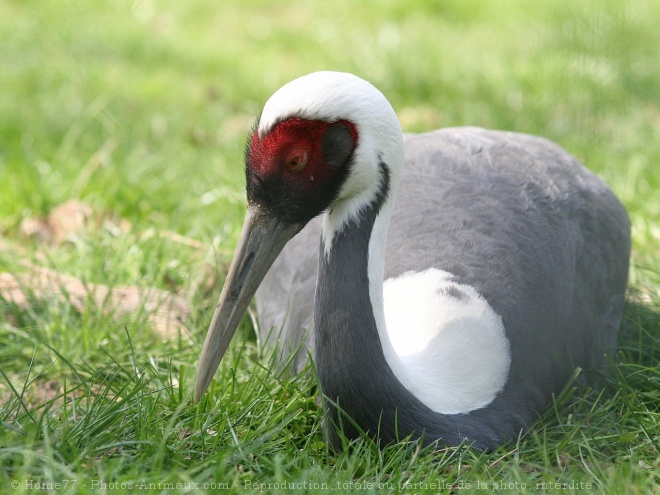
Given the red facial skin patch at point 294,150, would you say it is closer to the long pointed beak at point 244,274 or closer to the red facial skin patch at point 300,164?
the red facial skin patch at point 300,164

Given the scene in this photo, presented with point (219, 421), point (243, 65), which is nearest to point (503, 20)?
point (243, 65)

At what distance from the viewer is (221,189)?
195 inches

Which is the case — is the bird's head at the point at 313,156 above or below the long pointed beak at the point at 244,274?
above

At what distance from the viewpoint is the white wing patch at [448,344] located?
9.52ft

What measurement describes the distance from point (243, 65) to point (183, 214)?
2.63 m

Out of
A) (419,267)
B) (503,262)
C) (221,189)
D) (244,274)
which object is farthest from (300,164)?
(221,189)

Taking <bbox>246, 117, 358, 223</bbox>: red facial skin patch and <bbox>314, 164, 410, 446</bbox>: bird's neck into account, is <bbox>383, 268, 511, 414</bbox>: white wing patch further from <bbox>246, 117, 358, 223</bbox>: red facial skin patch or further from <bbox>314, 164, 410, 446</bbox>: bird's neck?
<bbox>246, 117, 358, 223</bbox>: red facial skin patch

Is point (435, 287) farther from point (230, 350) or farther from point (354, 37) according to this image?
point (354, 37)

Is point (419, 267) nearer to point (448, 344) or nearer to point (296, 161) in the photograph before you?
point (448, 344)

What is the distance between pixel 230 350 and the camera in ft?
11.5

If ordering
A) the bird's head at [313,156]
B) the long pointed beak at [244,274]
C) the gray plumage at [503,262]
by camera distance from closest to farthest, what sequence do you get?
the bird's head at [313,156], the long pointed beak at [244,274], the gray plumage at [503,262]

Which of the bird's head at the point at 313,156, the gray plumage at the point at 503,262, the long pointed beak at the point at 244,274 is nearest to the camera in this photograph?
the bird's head at the point at 313,156

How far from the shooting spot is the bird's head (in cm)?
262

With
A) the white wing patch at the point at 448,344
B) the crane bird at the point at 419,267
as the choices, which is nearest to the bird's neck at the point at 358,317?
the crane bird at the point at 419,267
